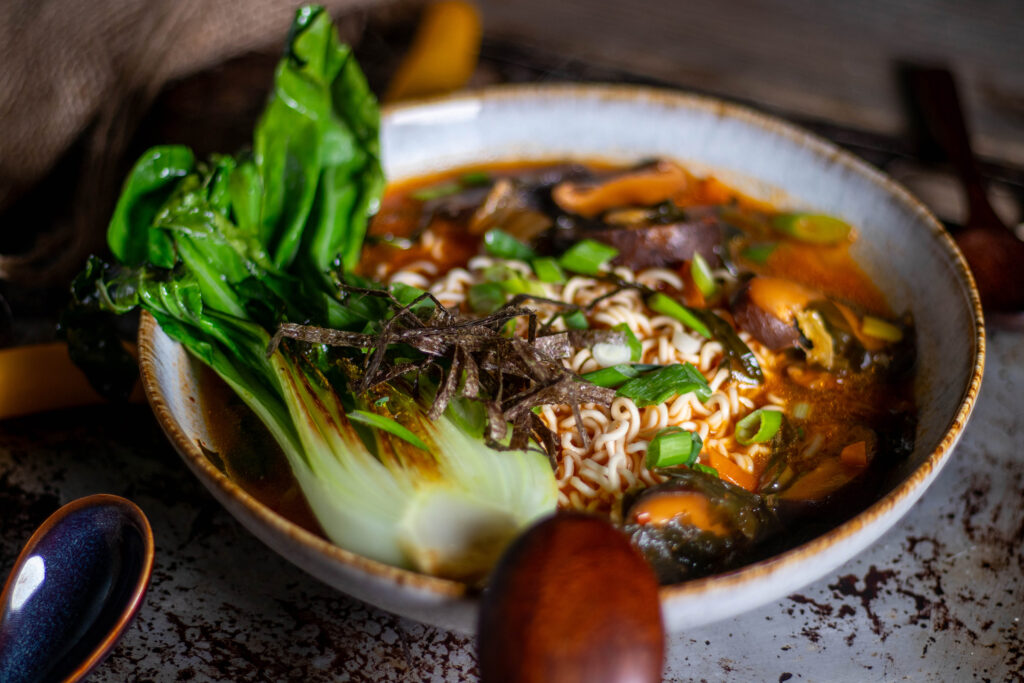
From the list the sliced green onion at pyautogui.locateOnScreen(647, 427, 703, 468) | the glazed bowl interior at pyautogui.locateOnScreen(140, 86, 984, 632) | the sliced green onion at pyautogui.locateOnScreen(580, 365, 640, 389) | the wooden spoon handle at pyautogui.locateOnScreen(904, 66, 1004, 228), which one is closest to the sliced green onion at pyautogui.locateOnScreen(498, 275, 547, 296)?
the sliced green onion at pyautogui.locateOnScreen(580, 365, 640, 389)

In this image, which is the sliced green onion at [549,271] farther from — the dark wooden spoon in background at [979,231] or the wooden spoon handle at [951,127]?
the wooden spoon handle at [951,127]

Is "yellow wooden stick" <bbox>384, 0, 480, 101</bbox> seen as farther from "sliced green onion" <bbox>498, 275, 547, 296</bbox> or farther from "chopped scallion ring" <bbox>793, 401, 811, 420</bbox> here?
"chopped scallion ring" <bbox>793, 401, 811, 420</bbox>

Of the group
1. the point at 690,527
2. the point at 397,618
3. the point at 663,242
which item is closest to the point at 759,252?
the point at 663,242

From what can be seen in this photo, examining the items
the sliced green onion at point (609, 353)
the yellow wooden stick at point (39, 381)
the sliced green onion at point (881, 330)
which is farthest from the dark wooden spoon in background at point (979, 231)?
the yellow wooden stick at point (39, 381)

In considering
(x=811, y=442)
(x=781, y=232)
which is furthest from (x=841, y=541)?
(x=781, y=232)

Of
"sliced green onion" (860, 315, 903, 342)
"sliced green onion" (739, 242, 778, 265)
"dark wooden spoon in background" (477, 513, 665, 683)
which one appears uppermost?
"dark wooden spoon in background" (477, 513, 665, 683)
